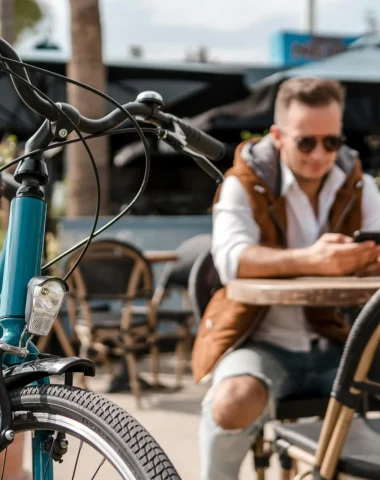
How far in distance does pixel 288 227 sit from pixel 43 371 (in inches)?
56.9

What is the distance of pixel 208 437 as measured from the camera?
228 centimetres

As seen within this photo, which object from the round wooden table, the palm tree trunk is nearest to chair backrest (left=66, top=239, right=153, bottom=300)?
the palm tree trunk

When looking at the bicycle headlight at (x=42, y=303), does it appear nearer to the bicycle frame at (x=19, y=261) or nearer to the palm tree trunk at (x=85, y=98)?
the bicycle frame at (x=19, y=261)

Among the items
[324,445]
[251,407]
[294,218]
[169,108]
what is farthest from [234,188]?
[169,108]

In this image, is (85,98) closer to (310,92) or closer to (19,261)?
(310,92)

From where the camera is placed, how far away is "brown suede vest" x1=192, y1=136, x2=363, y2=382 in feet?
7.99

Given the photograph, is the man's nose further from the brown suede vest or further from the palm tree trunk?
the palm tree trunk

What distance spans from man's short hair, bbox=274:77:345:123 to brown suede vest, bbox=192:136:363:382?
157 mm

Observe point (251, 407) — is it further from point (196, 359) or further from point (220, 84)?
point (220, 84)

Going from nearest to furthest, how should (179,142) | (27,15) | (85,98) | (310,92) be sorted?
(179,142) < (310,92) < (85,98) < (27,15)

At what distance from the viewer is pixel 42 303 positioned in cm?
133

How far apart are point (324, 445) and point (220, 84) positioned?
9520mm

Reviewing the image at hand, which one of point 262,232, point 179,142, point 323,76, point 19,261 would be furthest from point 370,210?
point 323,76

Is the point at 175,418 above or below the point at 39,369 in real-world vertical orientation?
below
